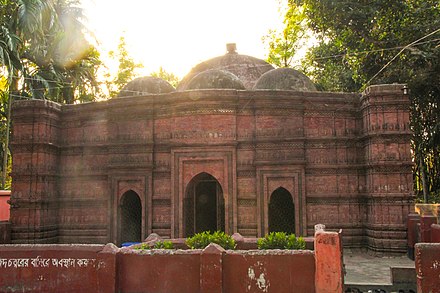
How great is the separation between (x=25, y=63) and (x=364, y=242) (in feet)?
61.3

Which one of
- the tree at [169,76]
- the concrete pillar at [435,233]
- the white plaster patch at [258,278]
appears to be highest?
the tree at [169,76]

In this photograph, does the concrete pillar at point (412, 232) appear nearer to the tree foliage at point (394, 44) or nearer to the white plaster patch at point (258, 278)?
the tree foliage at point (394, 44)

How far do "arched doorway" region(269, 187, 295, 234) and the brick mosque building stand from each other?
0.03m

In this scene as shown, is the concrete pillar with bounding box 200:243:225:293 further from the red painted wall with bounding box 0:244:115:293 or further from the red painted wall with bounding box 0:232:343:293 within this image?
the red painted wall with bounding box 0:244:115:293

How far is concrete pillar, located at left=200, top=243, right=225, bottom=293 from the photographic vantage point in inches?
240

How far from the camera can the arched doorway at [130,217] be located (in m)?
12.8

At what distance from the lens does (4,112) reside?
22.0 meters

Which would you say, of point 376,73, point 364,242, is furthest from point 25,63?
point 364,242

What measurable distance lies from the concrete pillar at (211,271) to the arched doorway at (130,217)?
7.03 m

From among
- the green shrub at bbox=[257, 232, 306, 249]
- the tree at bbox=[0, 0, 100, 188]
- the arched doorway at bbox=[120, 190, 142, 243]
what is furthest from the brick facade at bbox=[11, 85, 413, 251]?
the tree at bbox=[0, 0, 100, 188]

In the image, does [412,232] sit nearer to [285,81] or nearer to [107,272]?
[285,81]

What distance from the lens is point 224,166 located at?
11.8 meters

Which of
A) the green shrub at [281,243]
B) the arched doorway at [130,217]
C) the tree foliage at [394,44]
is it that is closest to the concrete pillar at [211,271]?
the green shrub at [281,243]

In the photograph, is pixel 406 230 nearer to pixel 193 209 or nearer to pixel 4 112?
pixel 193 209
